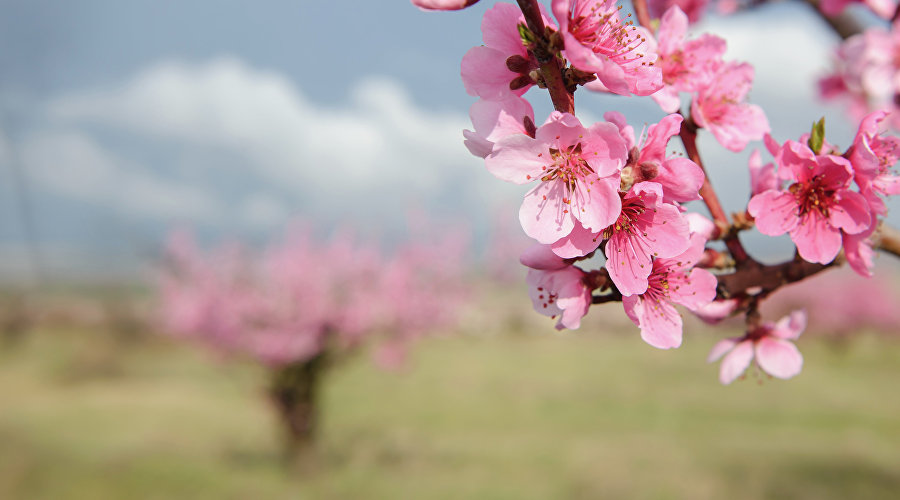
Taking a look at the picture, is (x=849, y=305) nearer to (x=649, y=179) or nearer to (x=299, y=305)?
(x=299, y=305)

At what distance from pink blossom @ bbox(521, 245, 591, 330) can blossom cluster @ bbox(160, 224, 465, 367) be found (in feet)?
18.2

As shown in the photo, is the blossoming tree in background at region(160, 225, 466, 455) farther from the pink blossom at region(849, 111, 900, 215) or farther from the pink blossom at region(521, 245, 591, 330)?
the pink blossom at region(849, 111, 900, 215)

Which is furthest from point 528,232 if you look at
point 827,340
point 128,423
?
point 827,340

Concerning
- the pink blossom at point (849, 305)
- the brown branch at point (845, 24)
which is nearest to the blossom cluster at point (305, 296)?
the brown branch at point (845, 24)

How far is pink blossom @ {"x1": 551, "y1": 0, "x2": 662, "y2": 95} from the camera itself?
0.65m

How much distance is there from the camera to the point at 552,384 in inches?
516

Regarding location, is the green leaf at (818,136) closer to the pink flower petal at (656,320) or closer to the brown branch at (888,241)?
the brown branch at (888,241)

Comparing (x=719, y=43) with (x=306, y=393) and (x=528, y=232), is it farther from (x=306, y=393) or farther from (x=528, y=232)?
(x=306, y=393)

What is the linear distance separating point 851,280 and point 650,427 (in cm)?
1457

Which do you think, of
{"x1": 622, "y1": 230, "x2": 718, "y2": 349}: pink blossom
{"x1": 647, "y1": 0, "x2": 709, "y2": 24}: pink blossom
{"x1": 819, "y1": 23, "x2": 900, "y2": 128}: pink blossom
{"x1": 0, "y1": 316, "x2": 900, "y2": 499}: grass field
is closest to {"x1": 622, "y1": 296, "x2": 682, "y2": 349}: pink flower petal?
{"x1": 622, "y1": 230, "x2": 718, "y2": 349}: pink blossom

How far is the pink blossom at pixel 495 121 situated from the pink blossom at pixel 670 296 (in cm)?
25

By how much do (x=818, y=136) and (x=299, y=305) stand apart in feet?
19.5

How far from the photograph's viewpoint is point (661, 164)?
26.5 inches

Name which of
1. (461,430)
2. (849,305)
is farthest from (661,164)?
(849,305)
